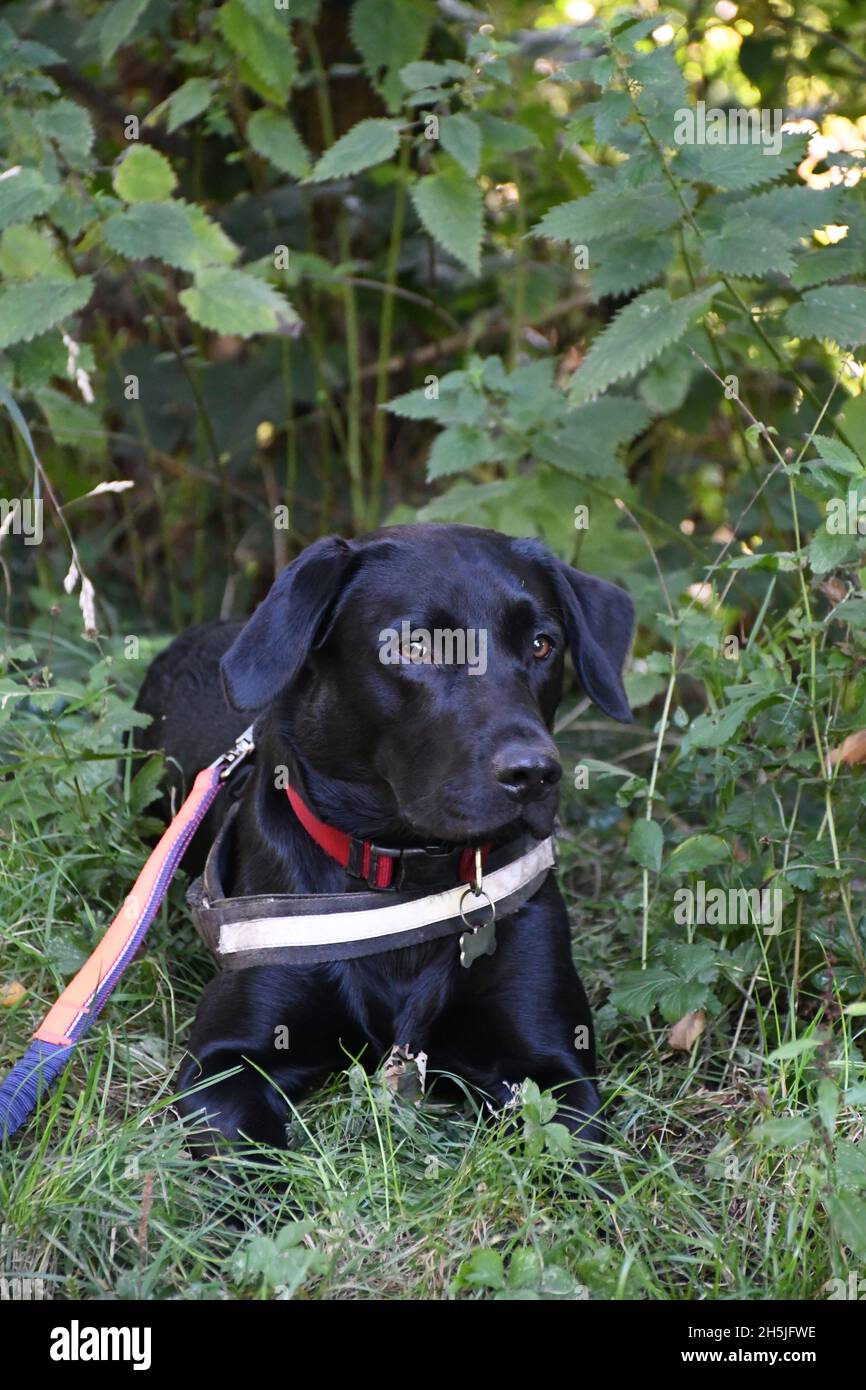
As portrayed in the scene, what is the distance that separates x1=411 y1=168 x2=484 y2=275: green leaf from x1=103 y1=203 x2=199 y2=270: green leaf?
60cm

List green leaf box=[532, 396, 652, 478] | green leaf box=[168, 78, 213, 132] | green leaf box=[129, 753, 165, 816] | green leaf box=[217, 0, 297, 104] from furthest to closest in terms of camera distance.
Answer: green leaf box=[168, 78, 213, 132] < green leaf box=[217, 0, 297, 104] < green leaf box=[532, 396, 652, 478] < green leaf box=[129, 753, 165, 816]

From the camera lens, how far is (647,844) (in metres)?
2.61

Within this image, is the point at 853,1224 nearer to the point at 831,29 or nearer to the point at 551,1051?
→ the point at 551,1051

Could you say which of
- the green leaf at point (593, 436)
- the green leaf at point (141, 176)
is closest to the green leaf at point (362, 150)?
the green leaf at point (141, 176)

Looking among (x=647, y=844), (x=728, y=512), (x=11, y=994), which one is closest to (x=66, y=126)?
(x=728, y=512)

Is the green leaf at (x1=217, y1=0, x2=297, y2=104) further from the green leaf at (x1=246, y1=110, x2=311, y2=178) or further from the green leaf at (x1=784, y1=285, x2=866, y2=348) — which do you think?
the green leaf at (x1=784, y1=285, x2=866, y2=348)

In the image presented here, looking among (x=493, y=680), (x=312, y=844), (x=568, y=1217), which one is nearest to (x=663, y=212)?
(x=493, y=680)

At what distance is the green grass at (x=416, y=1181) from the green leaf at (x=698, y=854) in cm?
25

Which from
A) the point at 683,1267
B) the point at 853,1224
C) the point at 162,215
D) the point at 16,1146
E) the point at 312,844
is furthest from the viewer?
the point at 162,215

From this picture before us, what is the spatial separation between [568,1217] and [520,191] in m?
3.36

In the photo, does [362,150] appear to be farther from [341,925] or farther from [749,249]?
[341,925]

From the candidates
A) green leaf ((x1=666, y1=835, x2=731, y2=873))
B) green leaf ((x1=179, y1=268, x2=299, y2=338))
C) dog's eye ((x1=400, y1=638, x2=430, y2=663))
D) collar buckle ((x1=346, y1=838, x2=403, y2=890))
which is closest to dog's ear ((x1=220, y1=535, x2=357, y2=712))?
dog's eye ((x1=400, y1=638, x2=430, y2=663))

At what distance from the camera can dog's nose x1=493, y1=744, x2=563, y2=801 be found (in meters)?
2.17
